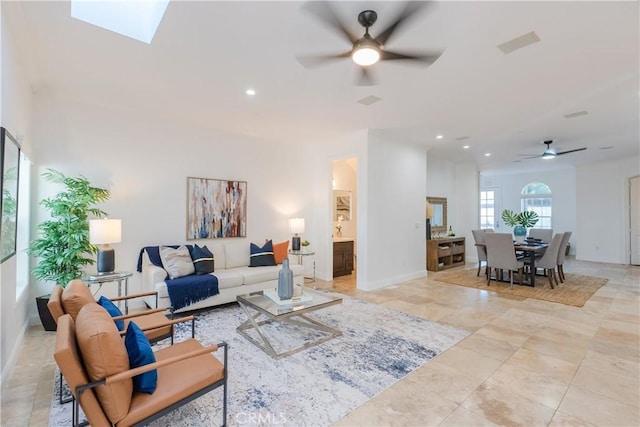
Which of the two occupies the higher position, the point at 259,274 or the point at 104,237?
the point at 104,237

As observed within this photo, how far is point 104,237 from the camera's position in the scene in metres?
3.37

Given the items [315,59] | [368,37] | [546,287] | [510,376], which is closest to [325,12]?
[368,37]

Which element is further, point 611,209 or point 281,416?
point 611,209

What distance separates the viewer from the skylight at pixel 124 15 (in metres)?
2.35

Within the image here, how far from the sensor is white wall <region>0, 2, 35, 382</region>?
7.46 ft

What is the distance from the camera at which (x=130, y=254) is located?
14.1 ft

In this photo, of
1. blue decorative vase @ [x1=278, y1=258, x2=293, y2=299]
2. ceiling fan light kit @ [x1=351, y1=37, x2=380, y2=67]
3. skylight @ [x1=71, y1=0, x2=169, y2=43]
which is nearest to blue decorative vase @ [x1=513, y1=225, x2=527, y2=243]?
blue decorative vase @ [x1=278, y1=258, x2=293, y2=299]

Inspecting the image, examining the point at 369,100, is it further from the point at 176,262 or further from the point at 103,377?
the point at 103,377

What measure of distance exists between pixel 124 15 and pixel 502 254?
20.6ft

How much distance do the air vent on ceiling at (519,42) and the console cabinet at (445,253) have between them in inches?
193

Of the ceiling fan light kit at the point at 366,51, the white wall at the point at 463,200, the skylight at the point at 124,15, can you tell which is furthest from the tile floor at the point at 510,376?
the white wall at the point at 463,200

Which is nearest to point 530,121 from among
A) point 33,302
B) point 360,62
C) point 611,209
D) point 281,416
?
point 360,62

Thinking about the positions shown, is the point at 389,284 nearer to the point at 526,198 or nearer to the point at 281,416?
the point at 281,416

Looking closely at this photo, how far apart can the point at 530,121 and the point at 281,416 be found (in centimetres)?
524
